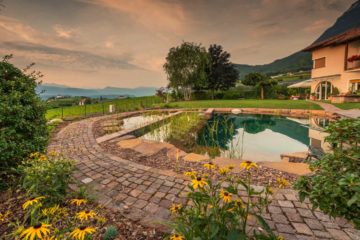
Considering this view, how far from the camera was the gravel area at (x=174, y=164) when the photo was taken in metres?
2.93

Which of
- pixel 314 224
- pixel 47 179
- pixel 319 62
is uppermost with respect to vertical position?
pixel 319 62

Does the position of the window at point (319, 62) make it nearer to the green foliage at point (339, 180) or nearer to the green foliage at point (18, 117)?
the green foliage at point (339, 180)

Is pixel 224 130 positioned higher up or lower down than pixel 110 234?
lower down

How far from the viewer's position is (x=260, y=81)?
2198 cm

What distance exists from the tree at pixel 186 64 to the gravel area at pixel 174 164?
18586 mm

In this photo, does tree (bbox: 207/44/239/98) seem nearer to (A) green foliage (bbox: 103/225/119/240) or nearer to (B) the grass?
(B) the grass

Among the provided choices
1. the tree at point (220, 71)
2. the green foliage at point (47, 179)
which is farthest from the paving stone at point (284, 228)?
the tree at point (220, 71)

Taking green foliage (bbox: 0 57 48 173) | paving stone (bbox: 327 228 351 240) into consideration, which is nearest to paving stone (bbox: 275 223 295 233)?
paving stone (bbox: 327 228 351 240)

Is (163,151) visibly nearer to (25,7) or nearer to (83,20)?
(25,7)

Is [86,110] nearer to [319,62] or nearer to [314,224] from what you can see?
[314,224]

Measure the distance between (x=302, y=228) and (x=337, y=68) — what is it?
20165 mm

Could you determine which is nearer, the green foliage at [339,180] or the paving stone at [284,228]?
the green foliage at [339,180]

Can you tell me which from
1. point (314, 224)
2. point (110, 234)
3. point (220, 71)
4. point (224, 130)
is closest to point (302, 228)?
point (314, 224)

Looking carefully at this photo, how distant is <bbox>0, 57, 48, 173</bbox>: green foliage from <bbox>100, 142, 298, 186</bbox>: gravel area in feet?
5.48
